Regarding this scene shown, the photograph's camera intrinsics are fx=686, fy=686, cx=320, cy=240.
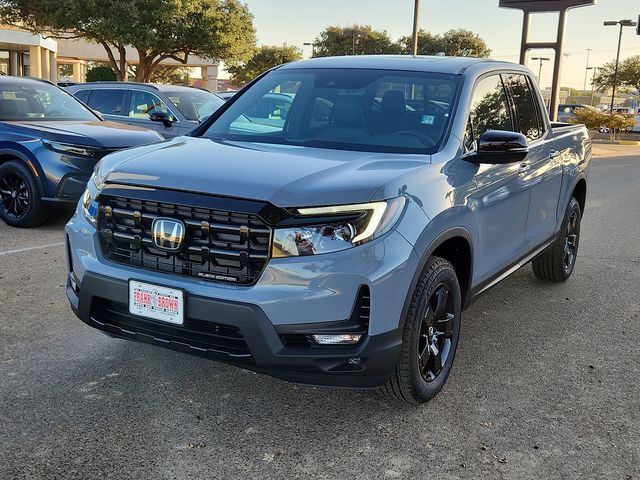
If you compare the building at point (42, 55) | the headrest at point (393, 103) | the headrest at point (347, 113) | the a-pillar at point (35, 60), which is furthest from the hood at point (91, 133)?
the a-pillar at point (35, 60)

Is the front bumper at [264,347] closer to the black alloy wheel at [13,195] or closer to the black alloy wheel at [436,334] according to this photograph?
the black alloy wheel at [436,334]

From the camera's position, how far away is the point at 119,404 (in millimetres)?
3471

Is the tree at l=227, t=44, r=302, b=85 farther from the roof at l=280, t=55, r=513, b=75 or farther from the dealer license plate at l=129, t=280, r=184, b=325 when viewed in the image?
the dealer license plate at l=129, t=280, r=184, b=325

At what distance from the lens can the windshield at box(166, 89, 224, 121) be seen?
37.7 feet

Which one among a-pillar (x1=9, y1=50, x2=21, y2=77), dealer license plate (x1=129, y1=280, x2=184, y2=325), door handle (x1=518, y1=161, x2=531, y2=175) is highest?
a-pillar (x1=9, y1=50, x2=21, y2=77)

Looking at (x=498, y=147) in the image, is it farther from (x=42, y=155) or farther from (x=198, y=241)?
(x=42, y=155)

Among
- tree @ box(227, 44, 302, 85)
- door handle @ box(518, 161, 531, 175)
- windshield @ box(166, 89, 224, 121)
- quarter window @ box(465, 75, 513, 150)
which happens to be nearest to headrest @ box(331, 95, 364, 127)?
quarter window @ box(465, 75, 513, 150)

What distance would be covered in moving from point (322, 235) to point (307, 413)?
1043mm

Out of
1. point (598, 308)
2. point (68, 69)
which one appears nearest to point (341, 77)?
point (598, 308)

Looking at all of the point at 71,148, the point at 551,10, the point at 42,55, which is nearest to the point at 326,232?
the point at 71,148

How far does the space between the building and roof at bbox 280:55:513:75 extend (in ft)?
106

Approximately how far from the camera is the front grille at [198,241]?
2947 millimetres

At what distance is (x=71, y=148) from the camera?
7.43 m

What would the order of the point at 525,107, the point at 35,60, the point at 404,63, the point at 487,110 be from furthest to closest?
the point at 35,60, the point at 525,107, the point at 404,63, the point at 487,110
